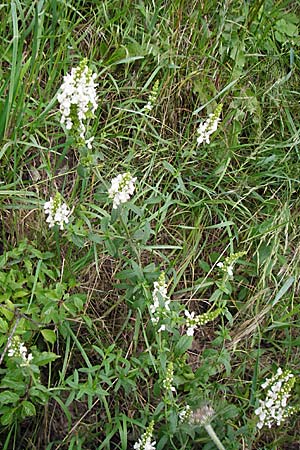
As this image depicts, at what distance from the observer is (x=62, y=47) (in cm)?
251

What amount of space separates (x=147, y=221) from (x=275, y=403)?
72cm

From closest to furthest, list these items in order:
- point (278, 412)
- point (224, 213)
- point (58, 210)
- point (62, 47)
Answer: point (58, 210), point (278, 412), point (62, 47), point (224, 213)

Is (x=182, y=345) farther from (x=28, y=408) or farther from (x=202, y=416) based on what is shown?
(x=28, y=408)

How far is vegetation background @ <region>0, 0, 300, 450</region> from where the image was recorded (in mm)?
2191

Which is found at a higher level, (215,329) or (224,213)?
(224,213)

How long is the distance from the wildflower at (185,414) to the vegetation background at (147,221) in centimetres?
3

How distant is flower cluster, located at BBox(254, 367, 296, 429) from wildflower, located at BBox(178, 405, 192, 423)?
0.78 feet

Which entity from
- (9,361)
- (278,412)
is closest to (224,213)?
(278,412)

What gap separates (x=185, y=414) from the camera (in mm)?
2152

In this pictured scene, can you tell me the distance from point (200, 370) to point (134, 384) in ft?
0.76

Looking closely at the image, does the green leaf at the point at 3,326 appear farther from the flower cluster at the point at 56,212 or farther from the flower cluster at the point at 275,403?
the flower cluster at the point at 275,403

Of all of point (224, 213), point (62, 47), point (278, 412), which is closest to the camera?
point (278, 412)

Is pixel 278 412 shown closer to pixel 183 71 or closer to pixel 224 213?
pixel 224 213

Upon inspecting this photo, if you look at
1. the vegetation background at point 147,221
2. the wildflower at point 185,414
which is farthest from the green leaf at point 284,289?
the wildflower at point 185,414
